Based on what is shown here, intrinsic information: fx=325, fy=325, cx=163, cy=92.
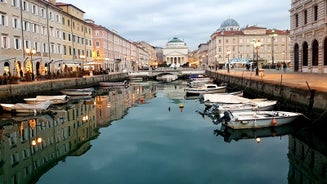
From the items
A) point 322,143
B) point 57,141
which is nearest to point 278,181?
point 322,143

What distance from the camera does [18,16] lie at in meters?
46.0

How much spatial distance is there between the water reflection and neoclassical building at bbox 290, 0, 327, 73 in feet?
90.5

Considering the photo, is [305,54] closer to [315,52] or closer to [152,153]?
[315,52]

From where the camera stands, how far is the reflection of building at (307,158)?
12.9 m

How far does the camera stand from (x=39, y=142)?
18969 millimetres

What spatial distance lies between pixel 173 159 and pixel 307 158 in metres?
6.24

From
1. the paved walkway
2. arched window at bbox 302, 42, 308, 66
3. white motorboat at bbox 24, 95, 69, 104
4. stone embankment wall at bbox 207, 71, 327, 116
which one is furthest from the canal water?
arched window at bbox 302, 42, 308, 66

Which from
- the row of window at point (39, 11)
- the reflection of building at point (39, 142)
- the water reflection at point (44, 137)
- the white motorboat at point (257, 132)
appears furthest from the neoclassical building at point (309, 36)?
the row of window at point (39, 11)

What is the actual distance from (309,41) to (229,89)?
13603 mm

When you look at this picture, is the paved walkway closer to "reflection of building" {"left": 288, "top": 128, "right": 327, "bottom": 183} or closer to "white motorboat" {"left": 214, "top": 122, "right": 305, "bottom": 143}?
"white motorboat" {"left": 214, "top": 122, "right": 305, "bottom": 143}

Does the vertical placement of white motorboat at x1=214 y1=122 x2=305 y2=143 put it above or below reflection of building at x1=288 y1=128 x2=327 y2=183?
above

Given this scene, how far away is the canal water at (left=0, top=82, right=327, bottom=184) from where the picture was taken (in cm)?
1316

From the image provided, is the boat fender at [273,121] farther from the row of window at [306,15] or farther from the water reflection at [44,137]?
the row of window at [306,15]

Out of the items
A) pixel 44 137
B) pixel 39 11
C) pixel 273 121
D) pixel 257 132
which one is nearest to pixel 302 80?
pixel 273 121
